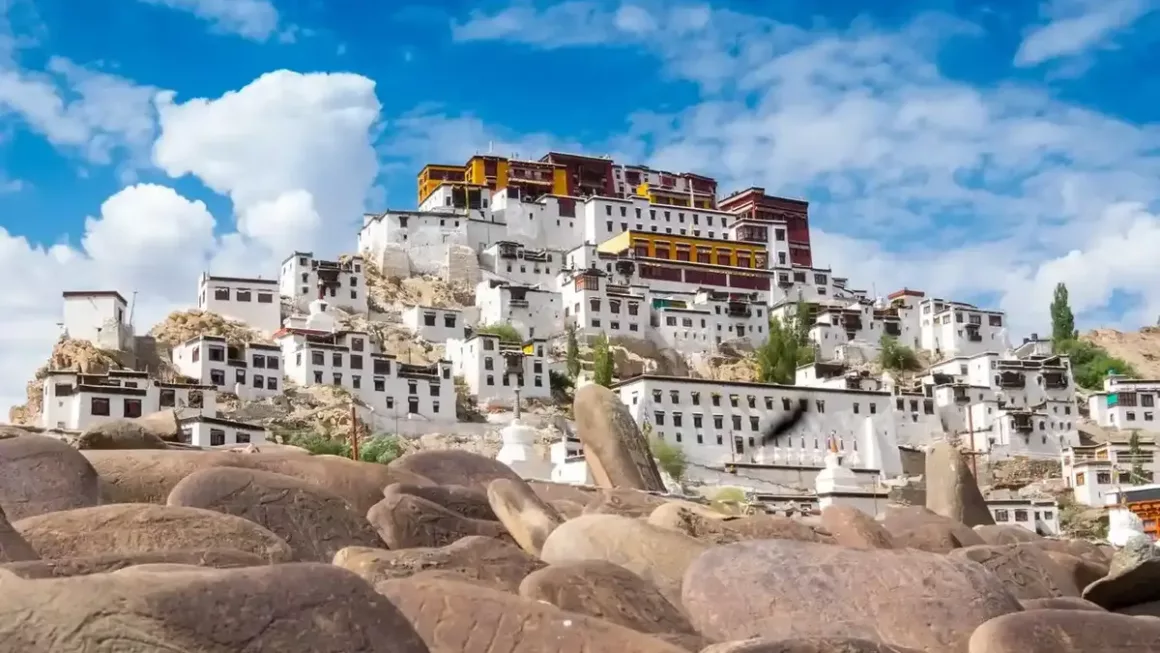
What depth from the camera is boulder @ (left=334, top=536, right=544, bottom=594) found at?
754cm

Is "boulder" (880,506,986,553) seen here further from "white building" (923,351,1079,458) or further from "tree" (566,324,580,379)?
"tree" (566,324,580,379)

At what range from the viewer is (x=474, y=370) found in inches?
2704

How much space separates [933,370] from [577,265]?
75.9ft

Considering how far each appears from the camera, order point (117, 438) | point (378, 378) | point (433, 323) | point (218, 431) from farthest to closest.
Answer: point (433, 323)
point (378, 378)
point (218, 431)
point (117, 438)

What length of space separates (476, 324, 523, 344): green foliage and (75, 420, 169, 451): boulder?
5939 cm

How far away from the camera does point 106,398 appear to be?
5344 cm

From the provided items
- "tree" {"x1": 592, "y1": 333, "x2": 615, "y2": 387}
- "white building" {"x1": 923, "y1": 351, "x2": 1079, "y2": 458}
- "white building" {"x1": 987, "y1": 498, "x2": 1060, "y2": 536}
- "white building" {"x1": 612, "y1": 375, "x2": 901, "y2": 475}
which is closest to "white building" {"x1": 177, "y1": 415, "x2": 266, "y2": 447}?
"white building" {"x1": 612, "y1": 375, "x2": 901, "y2": 475}

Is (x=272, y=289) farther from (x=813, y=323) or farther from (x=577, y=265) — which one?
(x=813, y=323)

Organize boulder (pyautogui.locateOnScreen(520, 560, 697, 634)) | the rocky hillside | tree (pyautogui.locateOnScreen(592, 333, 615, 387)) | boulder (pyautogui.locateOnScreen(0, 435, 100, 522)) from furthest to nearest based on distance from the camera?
the rocky hillside, tree (pyautogui.locateOnScreen(592, 333, 615, 387)), boulder (pyautogui.locateOnScreen(0, 435, 100, 522)), boulder (pyautogui.locateOnScreen(520, 560, 697, 634))

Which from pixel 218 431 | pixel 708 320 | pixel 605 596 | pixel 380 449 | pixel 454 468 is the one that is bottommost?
pixel 605 596

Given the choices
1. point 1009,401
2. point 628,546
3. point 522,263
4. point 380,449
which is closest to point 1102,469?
point 1009,401

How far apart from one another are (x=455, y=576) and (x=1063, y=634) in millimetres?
3160

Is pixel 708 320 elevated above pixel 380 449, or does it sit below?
above

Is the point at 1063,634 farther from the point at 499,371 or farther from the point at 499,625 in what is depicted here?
the point at 499,371
